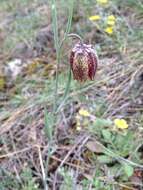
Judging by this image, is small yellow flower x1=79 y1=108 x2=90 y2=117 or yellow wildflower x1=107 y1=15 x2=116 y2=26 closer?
small yellow flower x1=79 y1=108 x2=90 y2=117

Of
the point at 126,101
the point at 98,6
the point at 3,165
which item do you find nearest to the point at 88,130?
the point at 126,101

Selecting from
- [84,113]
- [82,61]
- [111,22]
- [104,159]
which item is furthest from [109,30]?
[82,61]

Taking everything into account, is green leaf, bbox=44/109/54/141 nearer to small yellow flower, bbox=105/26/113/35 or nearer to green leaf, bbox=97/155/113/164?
green leaf, bbox=97/155/113/164

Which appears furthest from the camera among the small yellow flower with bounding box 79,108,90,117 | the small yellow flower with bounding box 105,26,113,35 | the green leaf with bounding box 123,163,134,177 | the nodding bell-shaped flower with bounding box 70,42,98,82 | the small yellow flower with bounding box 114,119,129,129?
the small yellow flower with bounding box 105,26,113,35

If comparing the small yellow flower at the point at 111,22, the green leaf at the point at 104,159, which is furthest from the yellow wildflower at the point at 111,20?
the green leaf at the point at 104,159

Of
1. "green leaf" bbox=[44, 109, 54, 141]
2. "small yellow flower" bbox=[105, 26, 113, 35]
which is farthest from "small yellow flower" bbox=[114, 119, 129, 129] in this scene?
"small yellow flower" bbox=[105, 26, 113, 35]

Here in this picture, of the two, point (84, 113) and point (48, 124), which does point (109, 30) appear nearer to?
point (84, 113)
